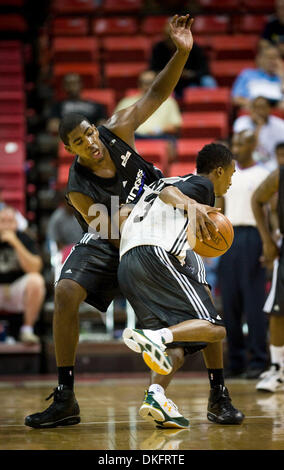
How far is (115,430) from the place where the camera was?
12.0ft

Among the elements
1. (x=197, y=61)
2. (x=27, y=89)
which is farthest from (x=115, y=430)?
(x=27, y=89)

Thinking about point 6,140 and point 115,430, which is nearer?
point 115,430

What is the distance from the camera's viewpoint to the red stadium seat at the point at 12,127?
9.73 metres

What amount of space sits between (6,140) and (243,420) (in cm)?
647

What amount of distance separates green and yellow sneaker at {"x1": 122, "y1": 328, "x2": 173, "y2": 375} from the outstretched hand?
1.49m

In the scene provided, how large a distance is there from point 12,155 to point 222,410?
604 cm

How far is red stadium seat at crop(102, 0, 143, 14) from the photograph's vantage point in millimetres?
→ 11445

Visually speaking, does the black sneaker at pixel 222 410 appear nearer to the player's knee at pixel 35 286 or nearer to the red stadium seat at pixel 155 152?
the player's knee at pixel 35 286

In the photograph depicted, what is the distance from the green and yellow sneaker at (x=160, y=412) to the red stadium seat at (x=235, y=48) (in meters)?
7.70

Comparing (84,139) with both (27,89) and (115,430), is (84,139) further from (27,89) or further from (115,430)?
(27,89)

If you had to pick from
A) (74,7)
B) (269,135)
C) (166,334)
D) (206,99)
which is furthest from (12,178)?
(166,334)

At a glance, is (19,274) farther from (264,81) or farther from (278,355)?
(264,81)
